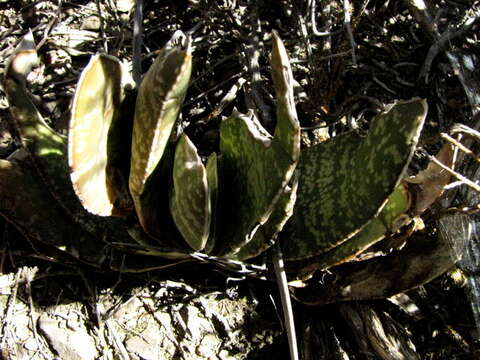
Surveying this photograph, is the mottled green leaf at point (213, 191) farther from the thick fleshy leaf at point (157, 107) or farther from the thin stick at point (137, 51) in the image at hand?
the thin stick at point (137, 51)

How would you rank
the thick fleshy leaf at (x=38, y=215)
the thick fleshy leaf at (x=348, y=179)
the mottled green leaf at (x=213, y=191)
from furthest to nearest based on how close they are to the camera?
the thick fleshy leaf at (x=38, y=215) < the mottled green leaf at (x=213, y=191) < the thick fleshy leaf at (x=348, y=179)

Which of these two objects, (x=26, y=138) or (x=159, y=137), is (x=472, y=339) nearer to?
(x=159, y=137)

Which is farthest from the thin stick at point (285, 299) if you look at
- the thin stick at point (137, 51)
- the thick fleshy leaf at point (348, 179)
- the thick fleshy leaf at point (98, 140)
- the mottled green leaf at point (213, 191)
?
the thin stick at point (137, 51)

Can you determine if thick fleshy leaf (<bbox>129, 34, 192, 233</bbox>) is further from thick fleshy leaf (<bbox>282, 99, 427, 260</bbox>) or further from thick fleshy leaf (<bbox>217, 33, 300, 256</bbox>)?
thick fleshy leaf (<bbox>282, 99, 427, 260</bbox>)

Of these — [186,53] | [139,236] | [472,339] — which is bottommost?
[472,339]

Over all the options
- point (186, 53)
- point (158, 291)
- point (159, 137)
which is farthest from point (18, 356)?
point (186, 53)

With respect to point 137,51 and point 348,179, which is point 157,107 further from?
point 137,51

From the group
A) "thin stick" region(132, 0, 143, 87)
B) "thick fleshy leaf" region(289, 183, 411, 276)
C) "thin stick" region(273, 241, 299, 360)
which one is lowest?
"thin stick" region(273, 241, 299, 360)

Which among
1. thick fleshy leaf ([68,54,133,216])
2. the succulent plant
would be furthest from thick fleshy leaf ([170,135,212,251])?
thick fleshy leaf ([68,54,133,216])
